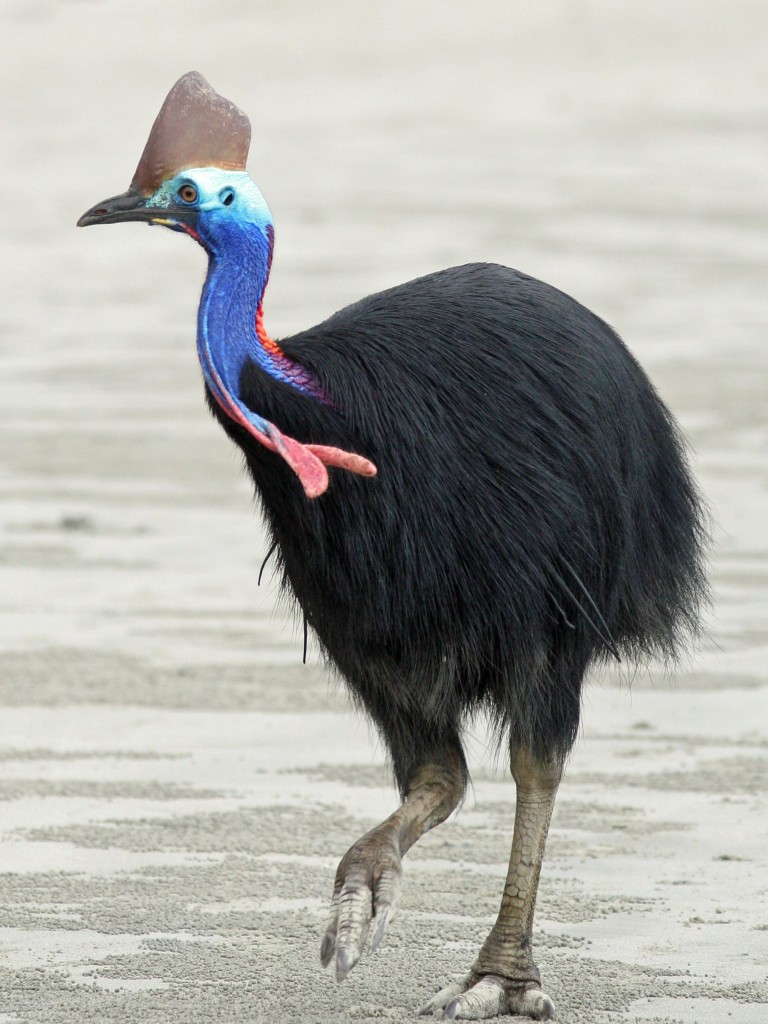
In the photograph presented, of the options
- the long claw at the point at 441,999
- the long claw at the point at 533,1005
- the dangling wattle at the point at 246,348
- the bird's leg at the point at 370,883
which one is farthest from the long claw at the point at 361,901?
the dangling wattle at the point at 246,348

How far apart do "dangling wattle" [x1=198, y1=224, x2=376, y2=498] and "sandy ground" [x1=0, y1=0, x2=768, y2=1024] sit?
985 mm

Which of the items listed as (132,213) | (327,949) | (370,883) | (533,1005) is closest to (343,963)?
(327,949)

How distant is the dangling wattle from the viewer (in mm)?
3664

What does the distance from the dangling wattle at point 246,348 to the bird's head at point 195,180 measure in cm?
3

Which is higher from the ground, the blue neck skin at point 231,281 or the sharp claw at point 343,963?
the blue neck skin at point 231,281

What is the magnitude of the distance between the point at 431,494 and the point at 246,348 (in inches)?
15.4

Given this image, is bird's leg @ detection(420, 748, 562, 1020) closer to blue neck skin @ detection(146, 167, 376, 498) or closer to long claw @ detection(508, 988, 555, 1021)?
long claw @ detection(508, 988, 555, 1021)

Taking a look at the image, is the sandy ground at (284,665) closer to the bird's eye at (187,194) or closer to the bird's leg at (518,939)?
the bird's leg at (518,939)

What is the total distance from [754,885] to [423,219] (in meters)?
12.0

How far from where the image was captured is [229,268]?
148 inches

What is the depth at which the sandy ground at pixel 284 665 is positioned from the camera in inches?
167

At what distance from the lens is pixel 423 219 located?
1631 cm

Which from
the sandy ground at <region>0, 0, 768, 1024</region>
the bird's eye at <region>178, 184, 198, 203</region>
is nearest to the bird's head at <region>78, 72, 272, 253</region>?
the bird's eye at <region>178, 184, 198, 203</region>

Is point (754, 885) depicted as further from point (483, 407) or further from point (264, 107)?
point (264, 107)
